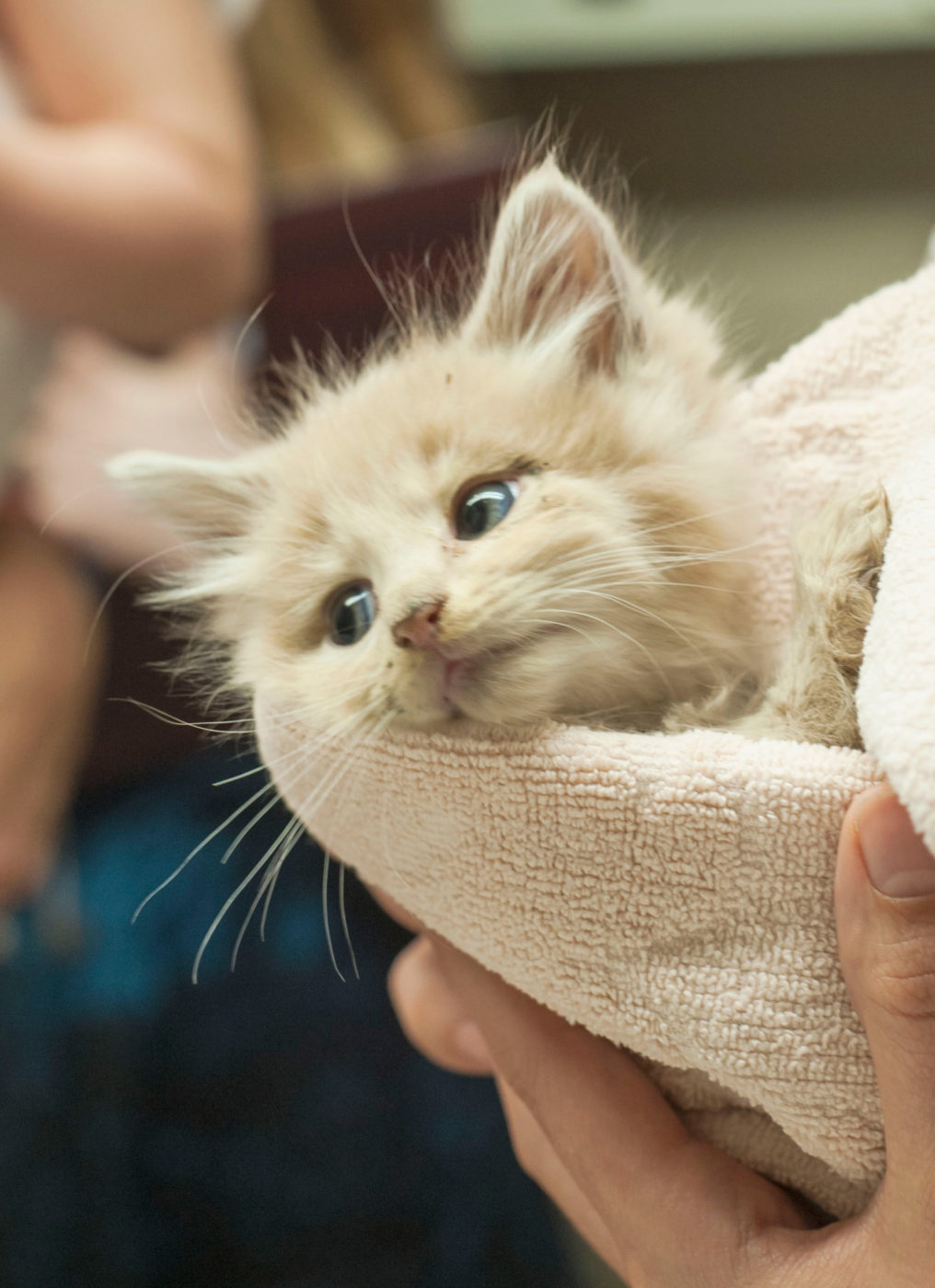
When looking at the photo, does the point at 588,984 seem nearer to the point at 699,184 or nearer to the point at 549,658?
the point at 549,658

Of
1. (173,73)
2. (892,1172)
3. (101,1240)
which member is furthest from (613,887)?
(101,1240)

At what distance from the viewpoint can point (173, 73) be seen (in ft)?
4.91

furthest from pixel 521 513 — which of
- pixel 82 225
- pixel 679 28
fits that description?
pixel 679 28

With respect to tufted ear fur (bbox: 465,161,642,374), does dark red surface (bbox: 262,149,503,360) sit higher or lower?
higher

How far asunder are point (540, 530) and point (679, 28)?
2337 mm

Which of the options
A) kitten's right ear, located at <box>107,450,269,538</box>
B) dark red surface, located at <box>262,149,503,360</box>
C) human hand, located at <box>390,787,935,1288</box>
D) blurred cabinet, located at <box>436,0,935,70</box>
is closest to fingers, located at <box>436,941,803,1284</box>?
human hand, located at <box>390,787,935,1288</box>

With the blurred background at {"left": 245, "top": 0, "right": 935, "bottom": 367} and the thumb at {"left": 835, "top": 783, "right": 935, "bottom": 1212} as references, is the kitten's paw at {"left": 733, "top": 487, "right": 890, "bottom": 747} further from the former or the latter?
the blurred background at {"left": 245, "top": 0, "right": 935, "bottom": 367}

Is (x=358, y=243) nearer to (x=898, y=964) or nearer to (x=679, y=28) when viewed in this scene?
(x=679, y=28)

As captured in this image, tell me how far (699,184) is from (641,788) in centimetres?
260

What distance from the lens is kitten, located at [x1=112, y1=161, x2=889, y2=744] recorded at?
0.71 meters

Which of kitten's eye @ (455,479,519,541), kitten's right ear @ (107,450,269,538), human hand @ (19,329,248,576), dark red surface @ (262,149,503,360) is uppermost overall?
dark red surface @ (262,149,503,360)

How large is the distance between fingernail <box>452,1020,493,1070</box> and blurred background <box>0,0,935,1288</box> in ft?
1.81

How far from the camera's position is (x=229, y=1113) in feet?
6.25

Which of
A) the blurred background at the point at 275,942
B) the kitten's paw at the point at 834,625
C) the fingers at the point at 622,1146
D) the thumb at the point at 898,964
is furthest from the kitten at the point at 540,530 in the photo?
the blurred background at the point at 275,942
